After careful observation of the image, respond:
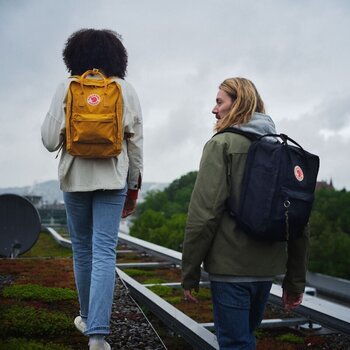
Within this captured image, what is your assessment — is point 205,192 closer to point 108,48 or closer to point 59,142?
point 59,142

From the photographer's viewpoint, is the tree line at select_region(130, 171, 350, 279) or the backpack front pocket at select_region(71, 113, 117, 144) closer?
the backpack front pocket at select_region(71, 113, 117, 144)

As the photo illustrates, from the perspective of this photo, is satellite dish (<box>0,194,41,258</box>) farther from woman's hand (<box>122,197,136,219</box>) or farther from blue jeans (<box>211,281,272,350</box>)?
blue jeans (<box>211,281,272,350</box>)

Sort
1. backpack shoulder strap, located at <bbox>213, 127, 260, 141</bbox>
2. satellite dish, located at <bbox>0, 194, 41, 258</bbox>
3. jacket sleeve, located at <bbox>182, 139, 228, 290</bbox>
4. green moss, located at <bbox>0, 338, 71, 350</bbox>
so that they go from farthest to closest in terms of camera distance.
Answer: satellite dish, located at <bbox>0, 194, 41, 258</bbox>, green moss, located at <bbox>0, 338, 71, 350</bbox>, backpack shoulder strap, located at <bbox>213, 127, 260, 141</bbox>, jacket sleeve, located at <bbox>182, 139, 228, 290</bbox>

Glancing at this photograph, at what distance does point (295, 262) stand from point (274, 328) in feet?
6.40

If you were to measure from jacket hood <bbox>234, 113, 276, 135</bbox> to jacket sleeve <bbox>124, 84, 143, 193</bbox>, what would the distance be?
726 millimetres

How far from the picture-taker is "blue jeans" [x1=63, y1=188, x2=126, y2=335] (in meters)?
3.04

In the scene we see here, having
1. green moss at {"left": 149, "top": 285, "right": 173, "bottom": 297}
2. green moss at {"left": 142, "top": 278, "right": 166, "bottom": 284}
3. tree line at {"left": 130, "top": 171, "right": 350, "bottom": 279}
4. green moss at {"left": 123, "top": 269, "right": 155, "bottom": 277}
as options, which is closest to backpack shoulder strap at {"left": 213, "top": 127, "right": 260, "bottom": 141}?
green moss at {"left": 149, "top": 285, "right": 173, "bottom": 297}

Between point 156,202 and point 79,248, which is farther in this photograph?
point 156,202

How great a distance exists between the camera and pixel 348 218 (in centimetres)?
3753

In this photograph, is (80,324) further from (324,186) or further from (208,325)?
(324,186)

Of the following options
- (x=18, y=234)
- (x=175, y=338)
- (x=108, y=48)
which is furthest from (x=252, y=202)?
(x=18, y=234)

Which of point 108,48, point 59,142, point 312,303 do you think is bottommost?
point 312,303

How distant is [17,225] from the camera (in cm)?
903

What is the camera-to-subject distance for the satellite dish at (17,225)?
8812 millimetres
